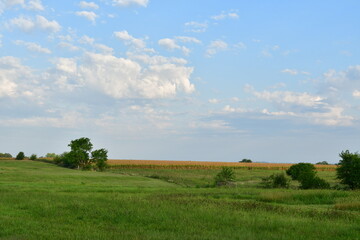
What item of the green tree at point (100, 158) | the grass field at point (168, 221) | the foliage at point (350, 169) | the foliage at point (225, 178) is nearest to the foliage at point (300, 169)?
the foliage at point (350, 169)

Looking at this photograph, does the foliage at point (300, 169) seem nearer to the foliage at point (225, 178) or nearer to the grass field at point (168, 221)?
the foliage at point (225, 178)

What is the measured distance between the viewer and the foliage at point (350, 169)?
42.6 metres

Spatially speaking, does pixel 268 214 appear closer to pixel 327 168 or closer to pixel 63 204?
pixel 63 204

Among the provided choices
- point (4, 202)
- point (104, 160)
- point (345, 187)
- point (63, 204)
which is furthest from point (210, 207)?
point (104, 160)

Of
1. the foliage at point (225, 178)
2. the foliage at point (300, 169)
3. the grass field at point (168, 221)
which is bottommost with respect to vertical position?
the grass field at point (168, 221)

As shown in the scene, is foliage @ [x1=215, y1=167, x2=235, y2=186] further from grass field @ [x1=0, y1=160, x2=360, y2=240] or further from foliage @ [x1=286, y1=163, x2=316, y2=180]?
grass field @ [x1=0, y1=160, x2=360, y2=240]

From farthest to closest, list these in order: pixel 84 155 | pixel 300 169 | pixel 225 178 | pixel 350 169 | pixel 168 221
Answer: pixel 84 155, pixel 300 169, pixel 225 178, pixel 350 169, pixel 168 221

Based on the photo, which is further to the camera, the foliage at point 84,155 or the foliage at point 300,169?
the foliage at point 84,155

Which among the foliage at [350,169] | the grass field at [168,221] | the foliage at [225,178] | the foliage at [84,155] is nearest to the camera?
the grass field at [168,221]

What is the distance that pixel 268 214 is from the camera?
19906 mm

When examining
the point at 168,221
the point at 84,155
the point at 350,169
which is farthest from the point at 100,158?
the point at 168,221

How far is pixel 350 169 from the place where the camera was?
43.0m

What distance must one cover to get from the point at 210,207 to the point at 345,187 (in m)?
27.3

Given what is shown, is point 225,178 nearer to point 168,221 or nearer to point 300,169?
point 300,169
